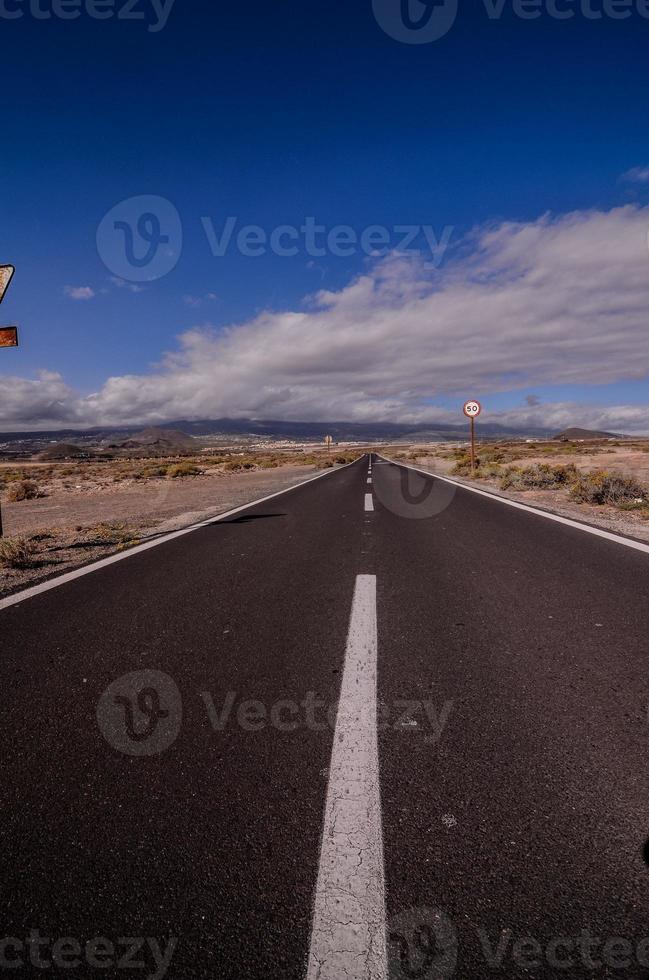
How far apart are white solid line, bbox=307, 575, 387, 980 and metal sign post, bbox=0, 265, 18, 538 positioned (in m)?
6.70

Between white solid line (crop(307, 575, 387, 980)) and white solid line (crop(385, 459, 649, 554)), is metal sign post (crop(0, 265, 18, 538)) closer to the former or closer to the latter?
white solid line (crop(307, 575, 387, 980))

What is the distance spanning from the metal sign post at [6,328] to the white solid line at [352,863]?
22.0ft

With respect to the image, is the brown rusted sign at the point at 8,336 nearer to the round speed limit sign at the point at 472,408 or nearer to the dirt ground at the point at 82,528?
the dirt ground at the point at 82,528

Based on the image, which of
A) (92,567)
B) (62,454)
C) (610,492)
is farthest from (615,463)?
(62,454)

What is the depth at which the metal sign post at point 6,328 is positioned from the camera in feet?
22.1

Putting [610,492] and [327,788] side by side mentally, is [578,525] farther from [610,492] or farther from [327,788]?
[327,788]

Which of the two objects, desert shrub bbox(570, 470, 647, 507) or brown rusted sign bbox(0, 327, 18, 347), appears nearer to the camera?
brown rusted sign bbox(0, 327, 18, 347)

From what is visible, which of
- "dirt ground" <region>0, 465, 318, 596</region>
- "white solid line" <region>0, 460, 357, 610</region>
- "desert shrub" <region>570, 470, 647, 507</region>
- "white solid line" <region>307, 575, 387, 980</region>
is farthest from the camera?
"desert shrub" <region>570, 470, 647, 507</region>

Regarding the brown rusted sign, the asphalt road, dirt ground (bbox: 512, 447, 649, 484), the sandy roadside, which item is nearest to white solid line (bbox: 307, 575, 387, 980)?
the asphalt road

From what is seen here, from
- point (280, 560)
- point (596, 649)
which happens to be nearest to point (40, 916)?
point (596, 649)

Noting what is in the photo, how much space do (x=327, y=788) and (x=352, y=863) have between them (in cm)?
39

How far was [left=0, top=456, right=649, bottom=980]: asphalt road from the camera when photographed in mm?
1459

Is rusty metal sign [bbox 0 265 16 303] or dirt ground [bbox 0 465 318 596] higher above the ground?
rusty metal sign [bbox 0 265 16 303]

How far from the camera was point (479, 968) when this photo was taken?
1.38 meters
